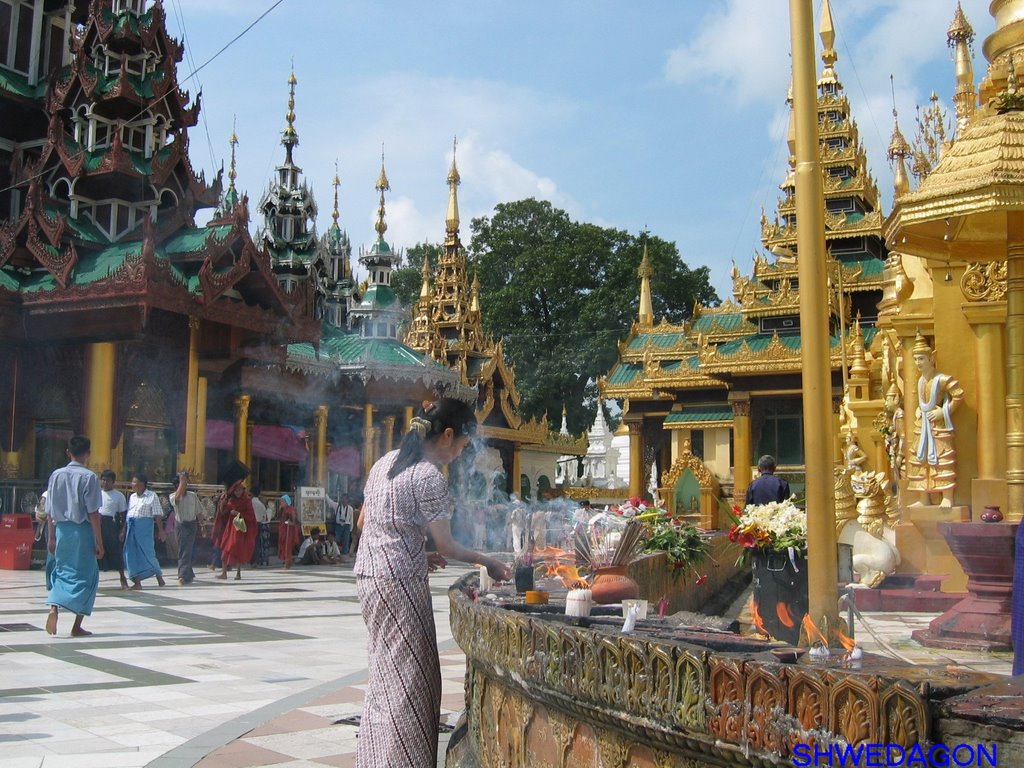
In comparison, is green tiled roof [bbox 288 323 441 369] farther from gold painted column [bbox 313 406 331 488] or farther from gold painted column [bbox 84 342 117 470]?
gold painted column [bbox 84 342 117 470]

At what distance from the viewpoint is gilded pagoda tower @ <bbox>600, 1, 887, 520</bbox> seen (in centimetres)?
3039

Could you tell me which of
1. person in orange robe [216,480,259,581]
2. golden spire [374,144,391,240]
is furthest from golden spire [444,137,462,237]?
person in orange robe [216,480,259,581]

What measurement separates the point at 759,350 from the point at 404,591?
2788 centimetres

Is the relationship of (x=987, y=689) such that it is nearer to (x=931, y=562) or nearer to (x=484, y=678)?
(x=484, y=678)

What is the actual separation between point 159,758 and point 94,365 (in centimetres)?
1666

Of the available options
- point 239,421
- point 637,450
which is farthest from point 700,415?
point 239,421

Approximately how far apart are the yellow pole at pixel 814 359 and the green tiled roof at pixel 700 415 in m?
29.6

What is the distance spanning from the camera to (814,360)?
467cm

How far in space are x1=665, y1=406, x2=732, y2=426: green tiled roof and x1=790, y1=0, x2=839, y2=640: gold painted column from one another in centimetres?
2958

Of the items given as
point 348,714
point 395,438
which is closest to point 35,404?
point 395,438

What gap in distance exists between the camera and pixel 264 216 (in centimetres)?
3725

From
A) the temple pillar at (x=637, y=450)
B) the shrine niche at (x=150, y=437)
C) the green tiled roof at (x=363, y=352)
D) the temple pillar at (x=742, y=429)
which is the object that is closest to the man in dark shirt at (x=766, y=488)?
the shrine niche at (x=150, y=437)

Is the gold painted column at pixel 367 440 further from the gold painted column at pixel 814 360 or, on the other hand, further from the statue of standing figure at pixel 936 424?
the gold painted column at pixel 814 360

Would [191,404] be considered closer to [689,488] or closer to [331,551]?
[331,551]
